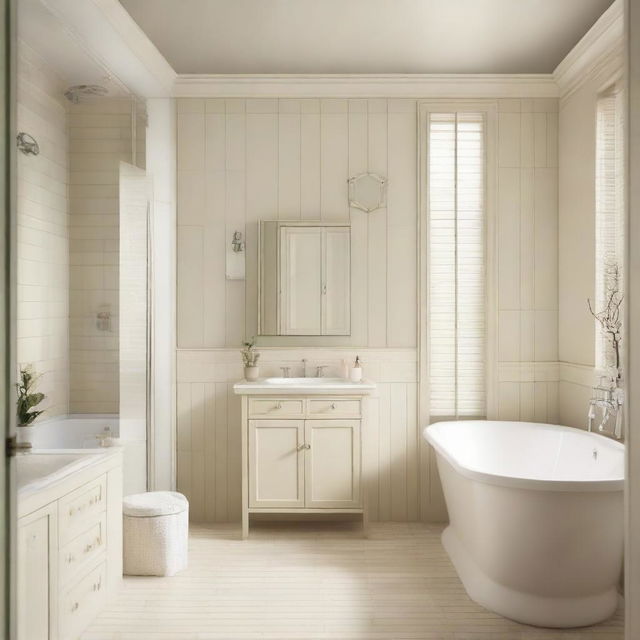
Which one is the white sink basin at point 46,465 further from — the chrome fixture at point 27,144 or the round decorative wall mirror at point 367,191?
the round decorative wall mirror at point 367,191

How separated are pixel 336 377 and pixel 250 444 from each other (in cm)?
73

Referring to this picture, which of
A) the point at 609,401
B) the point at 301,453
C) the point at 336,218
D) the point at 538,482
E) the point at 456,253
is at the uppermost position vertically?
the point at 336,218

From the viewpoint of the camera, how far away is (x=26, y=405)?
2326 millimetres

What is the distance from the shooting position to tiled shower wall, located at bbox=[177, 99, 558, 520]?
4.00 metres

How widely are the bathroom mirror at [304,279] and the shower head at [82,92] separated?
4.36 ft

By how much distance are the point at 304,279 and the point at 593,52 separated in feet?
6.93

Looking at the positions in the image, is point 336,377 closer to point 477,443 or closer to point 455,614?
point 477,443

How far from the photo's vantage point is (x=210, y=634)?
254 centimetres

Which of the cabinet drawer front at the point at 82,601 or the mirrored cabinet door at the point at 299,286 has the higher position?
the mirrored cabinet door at the point at 299,286

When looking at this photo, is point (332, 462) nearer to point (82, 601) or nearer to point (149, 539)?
point (149, 539)

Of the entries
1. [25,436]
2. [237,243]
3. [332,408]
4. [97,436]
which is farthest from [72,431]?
[237,243]

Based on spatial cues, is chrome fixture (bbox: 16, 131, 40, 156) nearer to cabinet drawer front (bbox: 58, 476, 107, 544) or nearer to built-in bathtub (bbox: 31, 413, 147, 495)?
built-in bathtub (bbox: 31, 413, 147, 495)

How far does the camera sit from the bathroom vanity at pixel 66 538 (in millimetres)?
2072

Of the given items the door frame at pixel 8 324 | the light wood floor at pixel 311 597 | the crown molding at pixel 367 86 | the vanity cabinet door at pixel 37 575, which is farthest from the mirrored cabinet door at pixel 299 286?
the door frame at pixel 8 324
